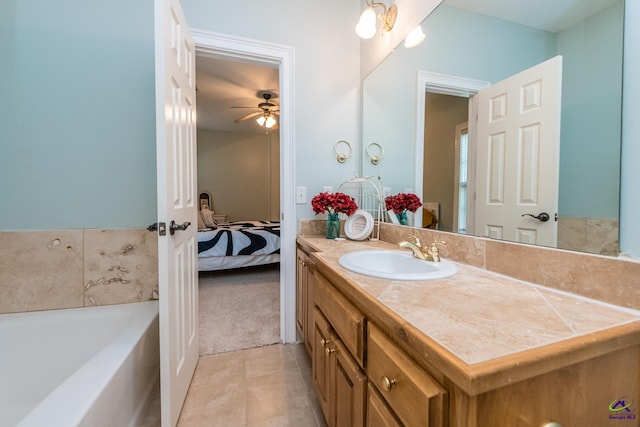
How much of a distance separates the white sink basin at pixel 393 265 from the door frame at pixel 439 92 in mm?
291

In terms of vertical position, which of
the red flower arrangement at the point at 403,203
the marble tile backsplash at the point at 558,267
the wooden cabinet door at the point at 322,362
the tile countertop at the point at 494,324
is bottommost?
the wooden cabinet door at the point at 322,362

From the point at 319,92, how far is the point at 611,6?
1.46 meters

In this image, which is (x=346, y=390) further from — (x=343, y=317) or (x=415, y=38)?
(x=415, y=38)

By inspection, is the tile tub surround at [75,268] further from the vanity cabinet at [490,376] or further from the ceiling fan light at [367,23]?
the ceiling fan light at [367,23]

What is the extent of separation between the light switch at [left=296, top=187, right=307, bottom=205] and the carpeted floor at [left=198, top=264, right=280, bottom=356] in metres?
1.04

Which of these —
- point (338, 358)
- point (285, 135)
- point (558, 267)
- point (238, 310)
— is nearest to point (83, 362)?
point (238, 310)

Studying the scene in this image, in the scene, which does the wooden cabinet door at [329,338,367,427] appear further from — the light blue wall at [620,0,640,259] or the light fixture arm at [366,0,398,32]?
the light fixture arm at [366,0,398,32]

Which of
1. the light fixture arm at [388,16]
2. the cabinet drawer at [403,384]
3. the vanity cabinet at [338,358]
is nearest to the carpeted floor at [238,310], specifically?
the vanity cabinet at [338,358]

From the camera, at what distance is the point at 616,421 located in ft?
1.65

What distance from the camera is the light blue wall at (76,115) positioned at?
1.32m

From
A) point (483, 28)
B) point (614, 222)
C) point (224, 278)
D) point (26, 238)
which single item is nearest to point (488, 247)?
point (614, 222)

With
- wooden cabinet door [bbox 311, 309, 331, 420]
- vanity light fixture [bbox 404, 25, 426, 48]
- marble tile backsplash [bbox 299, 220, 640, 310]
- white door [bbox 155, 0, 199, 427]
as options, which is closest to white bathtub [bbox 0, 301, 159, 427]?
white door [bbox 155, 0, 199, 427]

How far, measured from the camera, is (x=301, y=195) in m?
1.80

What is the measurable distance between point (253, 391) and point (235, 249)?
1960mm
